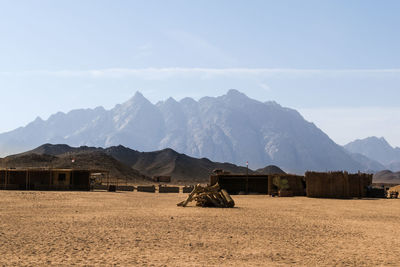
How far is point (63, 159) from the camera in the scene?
9875 centimetres

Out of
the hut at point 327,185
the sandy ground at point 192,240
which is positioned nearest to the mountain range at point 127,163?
the hut at point 327,185

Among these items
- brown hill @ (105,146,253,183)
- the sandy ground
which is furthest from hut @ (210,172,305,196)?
brown hill @ (105,146,253,183)

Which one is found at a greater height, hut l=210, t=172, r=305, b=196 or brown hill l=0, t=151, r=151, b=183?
brown hill l=0, t=151, r=151, b=183

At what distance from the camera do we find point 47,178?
50.1m

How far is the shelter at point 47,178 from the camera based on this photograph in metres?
Answer: 49.1

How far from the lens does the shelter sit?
49062 millimetres

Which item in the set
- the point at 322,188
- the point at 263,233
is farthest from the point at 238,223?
the point at 322,188

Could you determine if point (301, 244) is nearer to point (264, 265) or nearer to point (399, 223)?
point (264, 265)

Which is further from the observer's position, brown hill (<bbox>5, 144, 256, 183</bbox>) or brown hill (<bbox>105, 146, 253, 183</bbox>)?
brown hill (<bbox>105, 146, 253, 183</bbox>)

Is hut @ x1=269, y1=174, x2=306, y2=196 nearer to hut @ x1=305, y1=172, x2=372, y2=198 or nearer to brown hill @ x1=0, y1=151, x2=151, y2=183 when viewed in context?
hut @ x1=305, y1=172, x2=372, y2=198

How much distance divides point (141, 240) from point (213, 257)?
302cm

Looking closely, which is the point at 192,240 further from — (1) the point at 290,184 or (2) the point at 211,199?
(1) the point at 290,184

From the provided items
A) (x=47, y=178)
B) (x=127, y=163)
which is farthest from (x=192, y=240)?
(x=127, y=163)

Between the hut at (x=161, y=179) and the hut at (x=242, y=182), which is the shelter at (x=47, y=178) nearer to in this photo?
the hut at (x=242, y=182)
